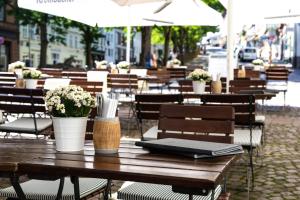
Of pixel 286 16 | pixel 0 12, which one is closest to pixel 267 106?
pixel 286 16

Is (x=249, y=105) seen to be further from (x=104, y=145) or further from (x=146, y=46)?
(x=146, y=46)

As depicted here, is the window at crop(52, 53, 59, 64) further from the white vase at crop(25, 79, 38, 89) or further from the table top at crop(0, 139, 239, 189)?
the table top at crop(0, 139, 239, 189)

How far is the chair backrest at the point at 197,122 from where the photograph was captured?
3863 mm

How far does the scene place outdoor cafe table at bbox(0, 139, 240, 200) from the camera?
237 centimetres

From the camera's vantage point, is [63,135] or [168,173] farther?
[63,135]

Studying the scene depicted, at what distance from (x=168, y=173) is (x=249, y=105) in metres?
3.53

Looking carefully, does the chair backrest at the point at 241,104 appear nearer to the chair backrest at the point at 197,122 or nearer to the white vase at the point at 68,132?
the chair backrest at the point at 197,122

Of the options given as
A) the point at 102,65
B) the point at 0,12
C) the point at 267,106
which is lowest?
the point at 267,106

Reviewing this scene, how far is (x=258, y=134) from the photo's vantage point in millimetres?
6152

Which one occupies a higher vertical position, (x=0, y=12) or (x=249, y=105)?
(x=0, y=12)

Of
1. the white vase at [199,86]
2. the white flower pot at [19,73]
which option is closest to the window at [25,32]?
the white flower pot at [19,73]

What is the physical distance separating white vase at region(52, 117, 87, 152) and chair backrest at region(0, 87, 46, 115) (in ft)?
11.6

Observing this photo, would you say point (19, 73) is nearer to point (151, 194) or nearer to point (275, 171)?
point (275, 171)

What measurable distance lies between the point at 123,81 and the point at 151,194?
8453 millimetres
